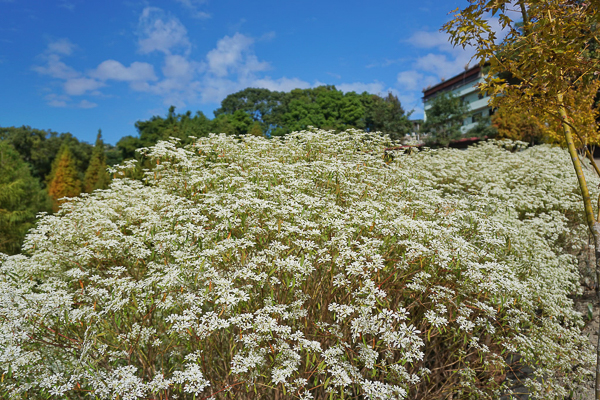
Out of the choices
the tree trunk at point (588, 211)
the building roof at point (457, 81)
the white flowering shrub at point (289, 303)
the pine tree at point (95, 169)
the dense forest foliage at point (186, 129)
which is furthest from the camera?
the building roof at point (457, 81)

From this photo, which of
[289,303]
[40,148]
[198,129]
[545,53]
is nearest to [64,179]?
[40,148]

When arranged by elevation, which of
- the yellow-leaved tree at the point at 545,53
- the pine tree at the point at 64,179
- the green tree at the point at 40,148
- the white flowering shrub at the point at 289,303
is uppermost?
the green tree at the point at 40,148

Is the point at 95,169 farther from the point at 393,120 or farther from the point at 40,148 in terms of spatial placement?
the point at 393,120

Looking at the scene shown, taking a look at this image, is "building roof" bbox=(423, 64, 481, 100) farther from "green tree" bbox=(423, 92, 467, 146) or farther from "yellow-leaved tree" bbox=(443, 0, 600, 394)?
"yellow-leaved tree" bbox=(443, 0, 600, 394)

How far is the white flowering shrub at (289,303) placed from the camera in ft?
8.98

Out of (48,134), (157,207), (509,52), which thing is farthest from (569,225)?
(48,134)

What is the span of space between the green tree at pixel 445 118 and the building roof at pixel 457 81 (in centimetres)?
A: 1493

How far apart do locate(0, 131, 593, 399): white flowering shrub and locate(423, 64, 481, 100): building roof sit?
Result: 45.4 meters

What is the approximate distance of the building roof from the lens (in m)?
43.1

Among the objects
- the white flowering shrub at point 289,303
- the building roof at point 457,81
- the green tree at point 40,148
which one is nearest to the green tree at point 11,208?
the white flowering shrub at point 289,303

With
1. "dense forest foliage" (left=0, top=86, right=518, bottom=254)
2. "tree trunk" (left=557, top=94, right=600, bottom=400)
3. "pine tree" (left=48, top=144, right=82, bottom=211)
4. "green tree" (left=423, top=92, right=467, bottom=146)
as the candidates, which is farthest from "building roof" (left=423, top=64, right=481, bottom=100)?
"pine tree" (left=48, top=144, right=82, bottom=211)

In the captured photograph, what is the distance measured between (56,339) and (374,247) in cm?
340

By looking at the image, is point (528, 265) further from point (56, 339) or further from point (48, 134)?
point (48, 134)

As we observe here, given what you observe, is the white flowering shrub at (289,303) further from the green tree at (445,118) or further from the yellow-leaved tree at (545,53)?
the green tree at (445,118)
